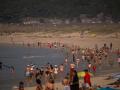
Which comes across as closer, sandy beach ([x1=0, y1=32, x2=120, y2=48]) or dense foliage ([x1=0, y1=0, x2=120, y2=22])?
sandy beach ([x1=0, y1=32, x2=120, y2=48])

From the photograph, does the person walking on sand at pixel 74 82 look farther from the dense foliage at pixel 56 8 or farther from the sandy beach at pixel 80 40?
the dense foliage at pixel 56 8

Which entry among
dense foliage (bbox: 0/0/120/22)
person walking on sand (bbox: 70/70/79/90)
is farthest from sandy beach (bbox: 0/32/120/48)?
dense foliage (bbox: 0/0/120/22)

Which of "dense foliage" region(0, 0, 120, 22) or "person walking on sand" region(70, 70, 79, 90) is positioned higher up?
"dense foliage" region(0, 0, 120, 22)

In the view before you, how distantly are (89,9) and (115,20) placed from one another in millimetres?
18446

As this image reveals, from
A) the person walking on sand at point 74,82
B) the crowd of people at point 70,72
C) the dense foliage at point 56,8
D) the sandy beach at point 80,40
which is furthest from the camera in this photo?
the dense foliage at point 56,8

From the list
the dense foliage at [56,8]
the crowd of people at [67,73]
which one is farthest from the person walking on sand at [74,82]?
the dense foliage at [56,8]

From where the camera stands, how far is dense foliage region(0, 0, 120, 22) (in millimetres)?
110575

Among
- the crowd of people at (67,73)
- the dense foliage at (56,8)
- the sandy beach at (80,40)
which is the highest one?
the dense foliage at (56,8)

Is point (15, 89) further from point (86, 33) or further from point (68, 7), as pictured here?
point (68, 7)

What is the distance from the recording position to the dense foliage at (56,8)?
4353 inches


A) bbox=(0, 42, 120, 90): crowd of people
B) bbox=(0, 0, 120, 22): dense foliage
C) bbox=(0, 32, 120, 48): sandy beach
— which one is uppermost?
bbox=(0, 0, 120, 22): dense foliage

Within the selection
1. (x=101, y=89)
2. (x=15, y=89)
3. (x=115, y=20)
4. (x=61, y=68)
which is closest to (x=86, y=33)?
(x=115, y=20)

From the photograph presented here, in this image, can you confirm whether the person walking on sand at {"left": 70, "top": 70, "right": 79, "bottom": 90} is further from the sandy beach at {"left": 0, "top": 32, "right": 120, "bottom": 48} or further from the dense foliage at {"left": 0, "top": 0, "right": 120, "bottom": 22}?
the dense foliage at {"left": 0, "top": 0, "right": 120, "bottom": 22}

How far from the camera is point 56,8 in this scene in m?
117
